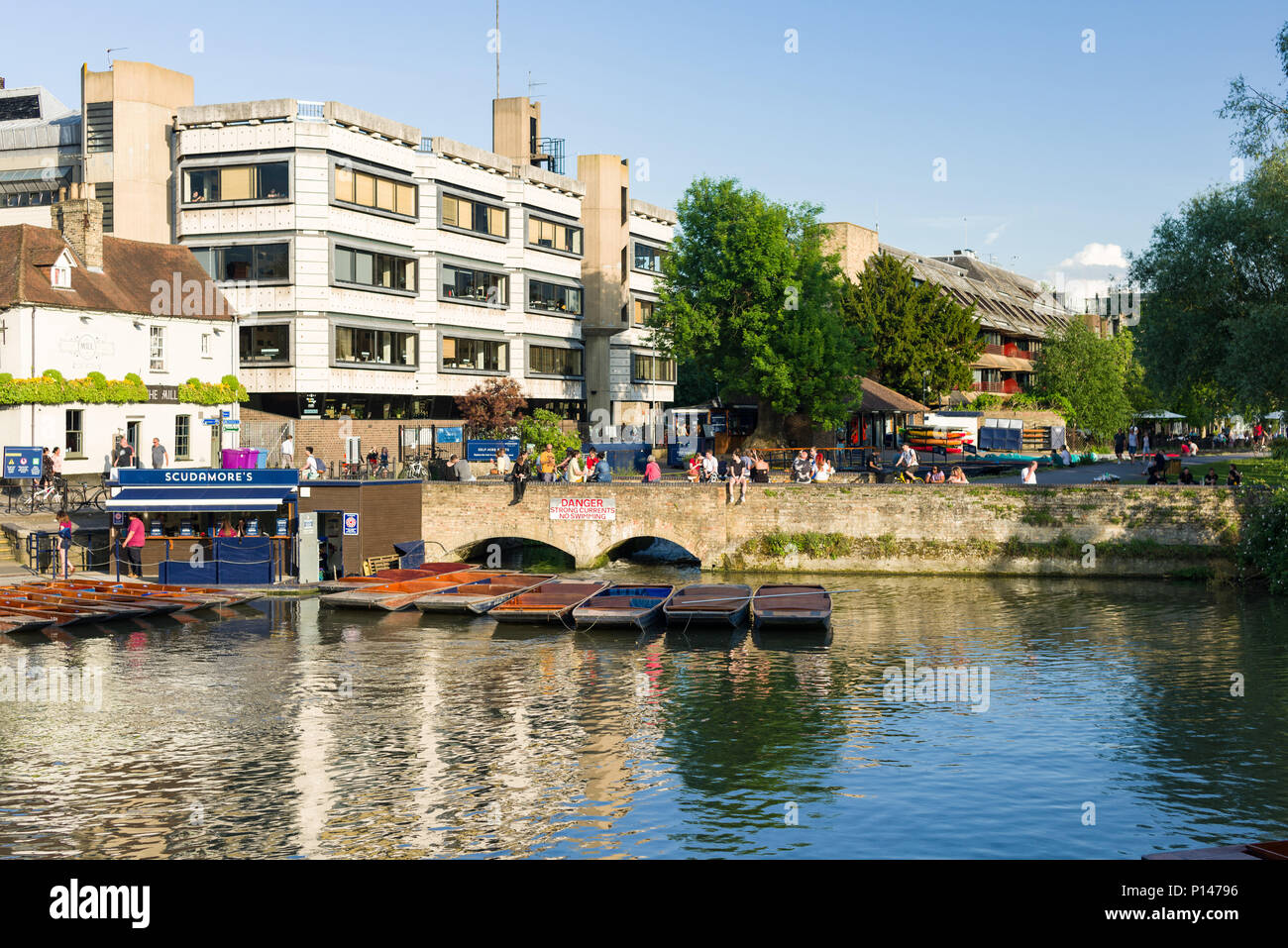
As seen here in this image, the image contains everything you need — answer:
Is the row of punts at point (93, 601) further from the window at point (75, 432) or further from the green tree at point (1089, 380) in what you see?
the green tree at point (1089, 380)

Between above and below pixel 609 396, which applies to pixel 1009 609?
below

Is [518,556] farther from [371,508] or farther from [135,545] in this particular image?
[135,545]

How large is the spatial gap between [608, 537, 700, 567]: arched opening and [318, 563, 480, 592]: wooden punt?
9231 mm

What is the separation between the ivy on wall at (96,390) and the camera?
1897 inches

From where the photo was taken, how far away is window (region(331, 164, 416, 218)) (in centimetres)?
6269

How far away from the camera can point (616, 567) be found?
173 ft

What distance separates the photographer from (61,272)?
5178cm

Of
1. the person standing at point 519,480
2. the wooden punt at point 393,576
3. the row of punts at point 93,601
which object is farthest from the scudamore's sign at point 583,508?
the row of punts at point 93,601

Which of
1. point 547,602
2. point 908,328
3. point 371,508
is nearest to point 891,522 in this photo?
point 547,602
